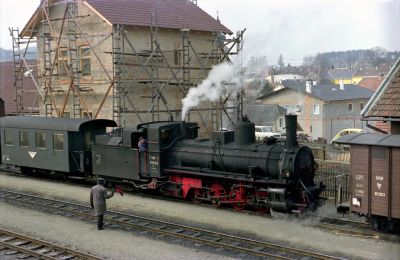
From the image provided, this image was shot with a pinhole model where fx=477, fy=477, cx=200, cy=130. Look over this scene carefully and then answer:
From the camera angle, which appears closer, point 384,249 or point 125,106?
point 384,249

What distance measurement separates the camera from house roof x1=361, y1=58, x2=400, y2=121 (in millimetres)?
14133

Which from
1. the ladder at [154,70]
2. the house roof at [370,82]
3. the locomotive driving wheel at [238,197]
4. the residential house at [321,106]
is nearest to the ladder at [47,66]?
the ladder at [154,70]

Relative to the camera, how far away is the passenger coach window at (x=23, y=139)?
2061 cm

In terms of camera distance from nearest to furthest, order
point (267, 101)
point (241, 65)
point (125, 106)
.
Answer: point (241, 65), point (125, 106), point (267, 101)

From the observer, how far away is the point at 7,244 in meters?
11.6

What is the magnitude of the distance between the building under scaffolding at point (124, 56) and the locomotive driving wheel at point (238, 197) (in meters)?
11.1

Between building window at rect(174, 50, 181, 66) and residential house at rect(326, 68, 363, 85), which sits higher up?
residential house at rect(326, 68, 363, 85)

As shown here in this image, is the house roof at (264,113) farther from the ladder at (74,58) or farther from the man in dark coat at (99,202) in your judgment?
the man in dark coat at (99,202)

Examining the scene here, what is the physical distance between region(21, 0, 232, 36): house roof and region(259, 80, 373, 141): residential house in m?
14.0

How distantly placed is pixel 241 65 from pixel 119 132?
6914 millimetres

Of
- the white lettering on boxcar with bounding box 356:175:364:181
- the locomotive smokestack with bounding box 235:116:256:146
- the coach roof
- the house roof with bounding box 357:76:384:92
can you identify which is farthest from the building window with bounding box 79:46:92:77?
the house roof with bounding box 357:76:384:92

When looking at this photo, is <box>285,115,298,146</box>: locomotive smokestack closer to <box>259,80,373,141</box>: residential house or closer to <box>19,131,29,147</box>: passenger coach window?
<box>19,131,29,147</box>: passenger coach window

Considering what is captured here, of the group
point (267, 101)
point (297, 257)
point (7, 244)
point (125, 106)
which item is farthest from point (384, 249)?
point (267, 101)

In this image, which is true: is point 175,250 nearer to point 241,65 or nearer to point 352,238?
point 352,238
